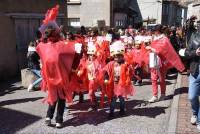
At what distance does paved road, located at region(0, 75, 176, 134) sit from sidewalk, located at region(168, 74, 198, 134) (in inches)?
8.7

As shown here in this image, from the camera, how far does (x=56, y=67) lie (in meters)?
6.61

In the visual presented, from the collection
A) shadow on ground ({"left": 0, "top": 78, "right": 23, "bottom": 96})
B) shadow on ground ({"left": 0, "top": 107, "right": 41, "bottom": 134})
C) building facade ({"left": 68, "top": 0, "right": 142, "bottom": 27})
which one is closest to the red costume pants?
shadow on ground ({"left": 0, "top": 107, "right": 41, "bottom": 134})

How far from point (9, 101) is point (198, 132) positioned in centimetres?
494

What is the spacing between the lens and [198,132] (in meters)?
6.46

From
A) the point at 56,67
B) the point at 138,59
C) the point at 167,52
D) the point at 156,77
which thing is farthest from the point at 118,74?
the point at 138,59

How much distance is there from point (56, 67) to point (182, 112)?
9.60 feet

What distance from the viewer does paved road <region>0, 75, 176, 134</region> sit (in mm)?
6844

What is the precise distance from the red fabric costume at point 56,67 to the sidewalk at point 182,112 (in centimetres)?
215

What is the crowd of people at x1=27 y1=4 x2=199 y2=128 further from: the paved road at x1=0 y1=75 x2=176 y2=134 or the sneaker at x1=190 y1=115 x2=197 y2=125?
the paved road at x1=0 y1=75 x2=176 y2=134

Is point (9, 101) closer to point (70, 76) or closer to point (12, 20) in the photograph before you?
point (70, 76)

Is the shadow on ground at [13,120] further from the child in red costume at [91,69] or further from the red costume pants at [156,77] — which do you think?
the red costume pants at [156,77]

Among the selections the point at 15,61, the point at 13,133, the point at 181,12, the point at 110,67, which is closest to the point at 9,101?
the point at 13,133

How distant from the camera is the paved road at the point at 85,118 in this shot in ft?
22.5

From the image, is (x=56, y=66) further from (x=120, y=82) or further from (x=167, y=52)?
(x=167, y=52)
